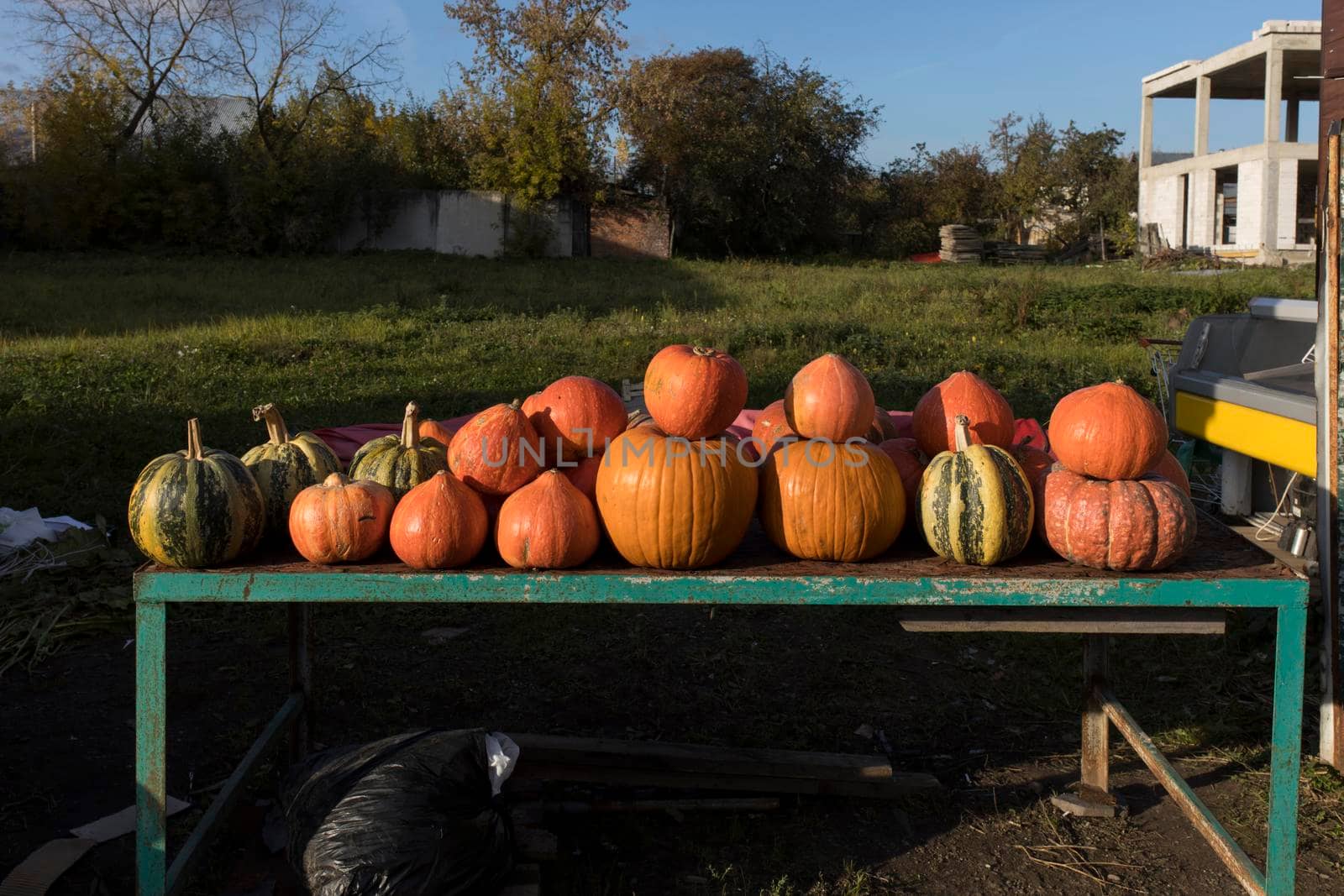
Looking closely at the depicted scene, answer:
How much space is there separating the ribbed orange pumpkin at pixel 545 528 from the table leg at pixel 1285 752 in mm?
1656

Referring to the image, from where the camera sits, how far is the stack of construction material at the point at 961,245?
3056cm

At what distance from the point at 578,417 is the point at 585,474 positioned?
157 mm

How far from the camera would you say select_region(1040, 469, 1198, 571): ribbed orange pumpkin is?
8.09 feet

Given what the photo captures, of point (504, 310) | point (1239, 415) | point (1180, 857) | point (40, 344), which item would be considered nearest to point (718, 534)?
point (1180, 857)

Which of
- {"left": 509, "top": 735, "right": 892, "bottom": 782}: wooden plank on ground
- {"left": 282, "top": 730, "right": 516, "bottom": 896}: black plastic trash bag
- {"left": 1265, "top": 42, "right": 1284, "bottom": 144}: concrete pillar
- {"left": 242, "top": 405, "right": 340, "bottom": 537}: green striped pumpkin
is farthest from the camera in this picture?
{"left": 1265, "top": 42, "right": 1284, "bottom": 144}: concrete pillar

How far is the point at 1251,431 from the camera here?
16.0ft

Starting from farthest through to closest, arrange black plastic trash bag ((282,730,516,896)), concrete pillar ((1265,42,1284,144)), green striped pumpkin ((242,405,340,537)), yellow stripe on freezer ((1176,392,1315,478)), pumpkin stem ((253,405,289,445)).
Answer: concrete pillar ((1265,42,1284,144)) < yellow stripe on freezer ((1176,392,1315,478)) < pumpkin stem ((253,405,289,445)) < green striped pumpkin ((242,405,340,537)) < black plastic trash bag ((282,730,516,896))

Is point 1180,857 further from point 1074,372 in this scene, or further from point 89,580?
point 1074,372

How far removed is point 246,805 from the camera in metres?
3.30

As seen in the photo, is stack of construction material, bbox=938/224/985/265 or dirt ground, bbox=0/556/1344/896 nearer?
dirt ground, bbox=0/556/1344/896

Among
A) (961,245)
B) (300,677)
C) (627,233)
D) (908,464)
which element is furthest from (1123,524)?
(961,245)

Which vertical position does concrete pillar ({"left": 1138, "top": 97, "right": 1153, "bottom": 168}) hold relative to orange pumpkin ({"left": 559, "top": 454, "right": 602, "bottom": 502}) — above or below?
above

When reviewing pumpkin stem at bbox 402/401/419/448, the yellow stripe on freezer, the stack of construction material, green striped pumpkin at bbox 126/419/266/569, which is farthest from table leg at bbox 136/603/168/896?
the stack of construction material

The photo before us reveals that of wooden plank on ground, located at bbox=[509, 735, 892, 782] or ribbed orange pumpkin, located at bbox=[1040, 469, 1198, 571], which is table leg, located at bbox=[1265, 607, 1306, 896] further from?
wooden plank on ground, located at bbox=[509, 735, 892, 782]
